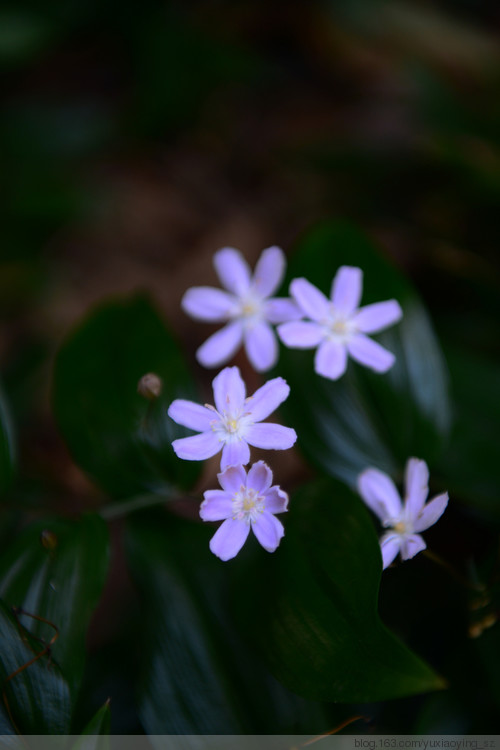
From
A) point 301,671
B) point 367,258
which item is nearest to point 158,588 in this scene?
point 301,671

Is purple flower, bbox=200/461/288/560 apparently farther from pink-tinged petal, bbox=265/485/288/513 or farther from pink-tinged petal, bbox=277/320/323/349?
pink-tinged petal, bbox=277/320/323/349

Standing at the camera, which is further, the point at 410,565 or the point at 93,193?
the point at 93,193

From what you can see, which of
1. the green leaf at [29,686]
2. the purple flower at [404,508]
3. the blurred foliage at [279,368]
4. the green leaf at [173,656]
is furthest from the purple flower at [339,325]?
the green leaf at [29,686]

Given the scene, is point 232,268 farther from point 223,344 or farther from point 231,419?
point 231,419

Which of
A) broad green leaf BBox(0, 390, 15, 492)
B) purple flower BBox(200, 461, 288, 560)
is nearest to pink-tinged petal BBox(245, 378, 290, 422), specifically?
purple flower BBox(200, 461, 288, 560)

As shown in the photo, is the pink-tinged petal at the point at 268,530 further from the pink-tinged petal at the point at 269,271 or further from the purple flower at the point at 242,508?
the pink-tinged petal at the point at 269,271

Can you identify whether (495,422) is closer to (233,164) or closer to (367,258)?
(367,258)

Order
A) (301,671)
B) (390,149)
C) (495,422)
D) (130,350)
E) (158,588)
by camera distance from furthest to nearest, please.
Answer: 1. (390,149)
2. (495,422)
3. (130,350)
4. (158,588)
5. (301,671)
